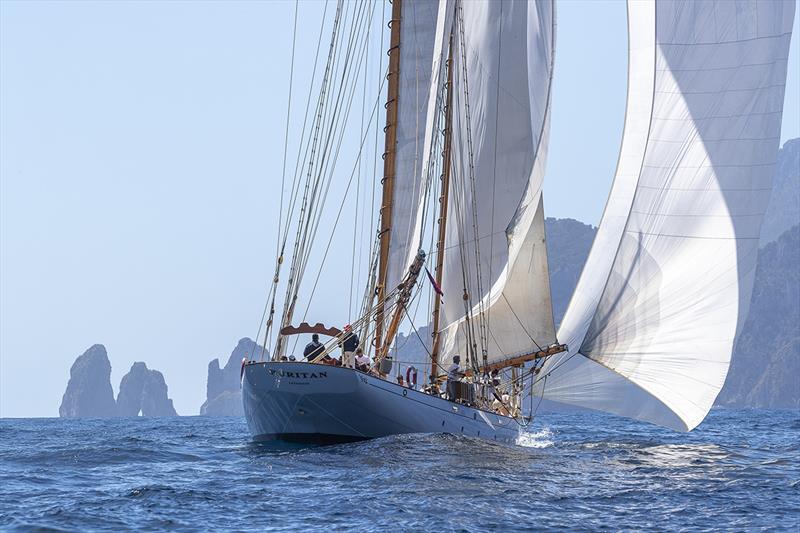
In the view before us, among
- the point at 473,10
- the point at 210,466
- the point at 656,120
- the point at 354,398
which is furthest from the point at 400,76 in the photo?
the point at 210,466

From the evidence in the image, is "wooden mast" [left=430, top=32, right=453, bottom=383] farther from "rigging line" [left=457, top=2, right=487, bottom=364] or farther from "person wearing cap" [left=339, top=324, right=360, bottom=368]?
"person wearing cap" [left=339, top=324, right=360, bottom=368]

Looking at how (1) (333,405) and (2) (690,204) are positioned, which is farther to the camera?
(2) (690,204)

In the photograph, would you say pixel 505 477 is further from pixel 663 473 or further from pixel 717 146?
pixel 717 146

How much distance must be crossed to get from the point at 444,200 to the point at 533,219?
3102 millimetres

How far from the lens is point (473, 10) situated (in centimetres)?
3678

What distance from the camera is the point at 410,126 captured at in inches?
1439

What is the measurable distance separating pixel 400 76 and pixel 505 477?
55.1 ft

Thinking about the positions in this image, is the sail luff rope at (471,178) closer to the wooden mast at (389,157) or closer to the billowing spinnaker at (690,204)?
the wooden mast at (389,157)

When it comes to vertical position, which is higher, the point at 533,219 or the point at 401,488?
→ the point at 533,219

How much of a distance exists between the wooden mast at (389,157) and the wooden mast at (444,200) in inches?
63.8

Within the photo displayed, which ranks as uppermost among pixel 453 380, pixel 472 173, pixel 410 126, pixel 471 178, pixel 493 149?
pixel 410 126

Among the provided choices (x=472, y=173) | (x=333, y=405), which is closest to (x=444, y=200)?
(x=472, y=173)

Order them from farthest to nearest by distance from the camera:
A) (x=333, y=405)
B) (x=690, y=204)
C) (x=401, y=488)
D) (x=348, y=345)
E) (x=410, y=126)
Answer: (x=410, y=126) < (x=348, y=345) < (x=690, y=204) < (x=333, y=405) < (x=401, y=488)

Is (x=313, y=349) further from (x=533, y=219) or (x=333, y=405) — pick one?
(x=533, y=219)
